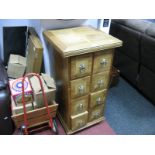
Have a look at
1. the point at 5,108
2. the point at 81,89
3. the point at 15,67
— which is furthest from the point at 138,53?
the point at 5,108

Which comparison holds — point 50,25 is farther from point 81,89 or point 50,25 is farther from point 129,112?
point 129,112

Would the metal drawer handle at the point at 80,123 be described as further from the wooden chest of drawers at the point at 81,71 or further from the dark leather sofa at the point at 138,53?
the dark leather sofa at the point at 138,53

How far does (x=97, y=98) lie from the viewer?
5.38 ft

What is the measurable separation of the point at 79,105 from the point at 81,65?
40 centimetres

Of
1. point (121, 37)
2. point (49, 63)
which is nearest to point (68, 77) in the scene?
point (49, 63)

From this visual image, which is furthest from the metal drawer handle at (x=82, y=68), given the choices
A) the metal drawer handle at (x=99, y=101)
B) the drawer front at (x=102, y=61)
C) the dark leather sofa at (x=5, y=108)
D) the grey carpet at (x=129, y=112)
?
the grey carpet at (x=129, y=112)

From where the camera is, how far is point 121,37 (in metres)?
2.32

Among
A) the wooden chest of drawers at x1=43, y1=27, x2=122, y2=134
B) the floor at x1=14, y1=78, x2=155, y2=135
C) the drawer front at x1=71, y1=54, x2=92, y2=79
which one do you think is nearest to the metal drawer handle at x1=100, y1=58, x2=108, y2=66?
the wooden chest of drawers at x1=43, y1=27, x2=122, y2=134

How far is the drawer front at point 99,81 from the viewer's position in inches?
59.0

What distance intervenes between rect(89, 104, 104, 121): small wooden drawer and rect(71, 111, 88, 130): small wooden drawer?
2.7 inches

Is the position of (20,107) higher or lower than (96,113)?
higher

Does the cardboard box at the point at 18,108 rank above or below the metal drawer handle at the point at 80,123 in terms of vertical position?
above

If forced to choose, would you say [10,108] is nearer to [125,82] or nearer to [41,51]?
[41,51]

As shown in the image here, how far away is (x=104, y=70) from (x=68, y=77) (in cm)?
33
